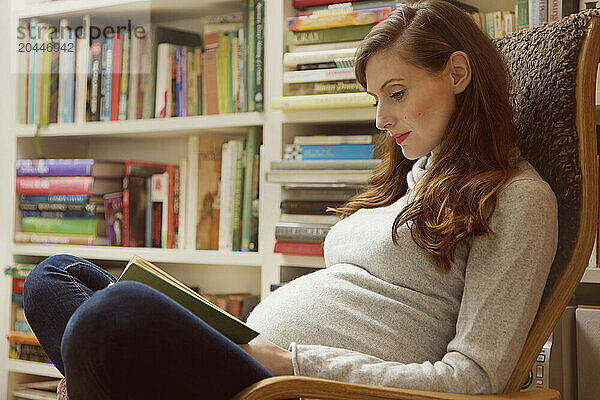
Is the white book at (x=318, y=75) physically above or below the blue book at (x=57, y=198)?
above

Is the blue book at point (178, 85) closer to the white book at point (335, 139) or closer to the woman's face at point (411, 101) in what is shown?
the white book at point (335, 139)

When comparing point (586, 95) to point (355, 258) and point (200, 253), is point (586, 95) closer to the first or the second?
point (355, 258)

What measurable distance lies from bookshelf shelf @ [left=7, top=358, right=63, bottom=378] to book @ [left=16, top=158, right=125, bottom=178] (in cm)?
58

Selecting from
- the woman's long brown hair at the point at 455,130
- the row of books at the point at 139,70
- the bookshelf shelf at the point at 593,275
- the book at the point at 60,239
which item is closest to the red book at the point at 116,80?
the row of books at the point at 139,70

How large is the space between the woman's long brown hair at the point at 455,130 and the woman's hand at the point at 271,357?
0.83 ft

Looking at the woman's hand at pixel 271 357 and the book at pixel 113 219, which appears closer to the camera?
the woman's hand at pixel 271 357

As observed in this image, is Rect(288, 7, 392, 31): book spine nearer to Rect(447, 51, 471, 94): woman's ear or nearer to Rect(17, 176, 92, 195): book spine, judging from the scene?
Rect(447, 51, 471, 94): woman's ear

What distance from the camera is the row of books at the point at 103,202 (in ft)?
7.09

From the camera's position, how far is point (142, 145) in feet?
8.01

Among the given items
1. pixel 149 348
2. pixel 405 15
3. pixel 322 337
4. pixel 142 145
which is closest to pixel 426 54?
pixel 405 15

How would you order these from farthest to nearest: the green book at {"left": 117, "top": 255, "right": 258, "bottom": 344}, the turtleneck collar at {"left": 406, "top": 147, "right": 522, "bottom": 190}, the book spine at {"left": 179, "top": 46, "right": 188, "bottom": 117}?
the book spine at {"left": 179, "top": 46, "right": 188, "bottom": 117}
the turtleneck collar at {"left": 406, "top": 147, "right": 522, "bottom": 190}
the green book at {"left": 117, "top": 255, "right": 258, "bottom": 344}

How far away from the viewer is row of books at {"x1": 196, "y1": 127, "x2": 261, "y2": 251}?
1.98 meters

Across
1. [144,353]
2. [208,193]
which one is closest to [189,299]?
[144,353]

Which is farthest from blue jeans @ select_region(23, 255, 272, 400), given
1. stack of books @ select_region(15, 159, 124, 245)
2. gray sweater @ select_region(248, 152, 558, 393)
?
stack of books @ select_region(15, 159, 124, 245)
